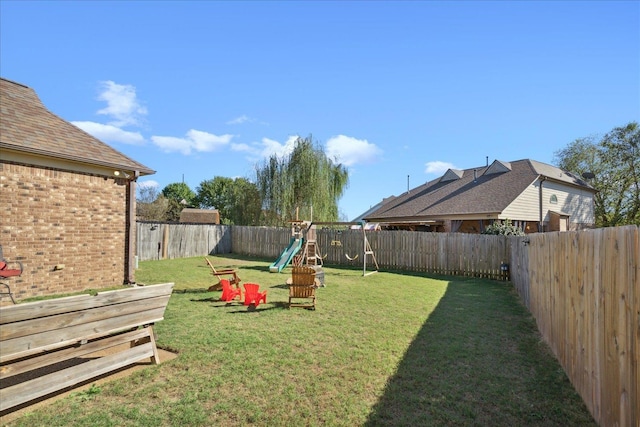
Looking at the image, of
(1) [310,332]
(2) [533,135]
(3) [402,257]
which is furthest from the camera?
(2) [533,135]

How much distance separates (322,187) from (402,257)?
11123 mm

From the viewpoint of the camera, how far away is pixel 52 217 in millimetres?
8211

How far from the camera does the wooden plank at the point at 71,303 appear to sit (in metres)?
2.95

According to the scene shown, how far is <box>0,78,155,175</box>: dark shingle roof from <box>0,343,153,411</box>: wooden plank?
6.47m

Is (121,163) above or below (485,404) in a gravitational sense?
above

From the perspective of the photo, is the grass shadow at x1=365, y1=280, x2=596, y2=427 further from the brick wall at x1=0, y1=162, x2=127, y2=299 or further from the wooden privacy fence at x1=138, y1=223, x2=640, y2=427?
the brick wall at x1=0, y1=162, x2=127, y2=299

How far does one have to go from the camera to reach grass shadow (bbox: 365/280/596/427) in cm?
310

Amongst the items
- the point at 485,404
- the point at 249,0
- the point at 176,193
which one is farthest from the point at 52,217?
the point at 176,193

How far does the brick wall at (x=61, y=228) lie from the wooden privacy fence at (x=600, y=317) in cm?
1031

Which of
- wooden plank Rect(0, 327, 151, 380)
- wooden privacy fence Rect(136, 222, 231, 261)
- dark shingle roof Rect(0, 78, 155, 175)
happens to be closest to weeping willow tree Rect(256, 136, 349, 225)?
wooden privacy fence Rect(136, 222, 231, 261)

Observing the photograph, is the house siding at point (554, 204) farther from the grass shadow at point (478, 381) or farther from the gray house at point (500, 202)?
the grass shadow at point (478, 381)

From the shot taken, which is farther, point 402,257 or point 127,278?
point 402,257

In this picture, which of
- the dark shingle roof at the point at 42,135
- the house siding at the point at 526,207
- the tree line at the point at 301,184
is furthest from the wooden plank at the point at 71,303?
the tree line at the point at 301,184

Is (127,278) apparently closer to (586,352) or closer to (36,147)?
(36,147)
